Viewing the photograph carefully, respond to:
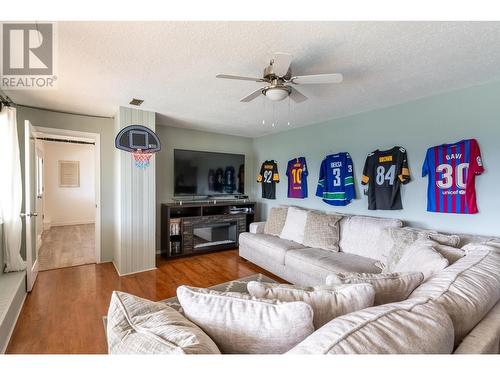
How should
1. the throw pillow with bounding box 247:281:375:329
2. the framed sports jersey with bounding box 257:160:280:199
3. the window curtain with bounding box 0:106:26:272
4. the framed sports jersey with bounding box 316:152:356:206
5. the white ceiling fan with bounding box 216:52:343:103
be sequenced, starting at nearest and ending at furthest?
the throw pillow with bounding box 247:281:375:329
the white ceiling fan with bounding box 216:52:343:103
the window curtain with bounding box 0:106:26:272
the framed sports jersey with bounding box 316:152:356:206
the framed sports jersey with bounding box 257:160:280:199

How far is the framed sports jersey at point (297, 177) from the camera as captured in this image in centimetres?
402

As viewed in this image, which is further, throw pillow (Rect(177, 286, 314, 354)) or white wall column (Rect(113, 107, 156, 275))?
white wall column (Rect(113, 107, 156, 275))

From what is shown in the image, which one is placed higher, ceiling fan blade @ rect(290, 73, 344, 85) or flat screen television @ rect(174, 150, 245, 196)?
ceiling fan blade @ rect(290, 73, 344, 85)

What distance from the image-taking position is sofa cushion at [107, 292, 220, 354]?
2.13ft

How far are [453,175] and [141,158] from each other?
12.1 feet

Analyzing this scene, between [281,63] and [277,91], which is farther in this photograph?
[277,91]

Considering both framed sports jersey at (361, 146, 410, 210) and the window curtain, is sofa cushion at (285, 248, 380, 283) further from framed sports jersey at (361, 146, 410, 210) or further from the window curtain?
the window curtain

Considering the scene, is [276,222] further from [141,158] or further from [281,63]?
[281,63]

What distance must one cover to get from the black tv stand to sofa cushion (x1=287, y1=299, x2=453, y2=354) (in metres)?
3.46

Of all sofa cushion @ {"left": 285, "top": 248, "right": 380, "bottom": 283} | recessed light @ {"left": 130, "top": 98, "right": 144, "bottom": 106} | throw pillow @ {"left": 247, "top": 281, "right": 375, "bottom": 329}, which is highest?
recessed light @ {"left": 130, "top": 98, "right": 144, "bottom": 106}

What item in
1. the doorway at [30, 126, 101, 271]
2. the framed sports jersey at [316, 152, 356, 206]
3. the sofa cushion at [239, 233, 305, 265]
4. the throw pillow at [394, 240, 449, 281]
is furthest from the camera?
the doorway at [30, 126, 101, 271]

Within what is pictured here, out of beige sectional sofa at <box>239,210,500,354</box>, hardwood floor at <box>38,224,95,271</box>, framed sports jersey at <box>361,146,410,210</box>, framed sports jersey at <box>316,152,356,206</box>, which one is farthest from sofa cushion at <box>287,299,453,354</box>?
hardwood floor at <box>38,224,95,271</box>

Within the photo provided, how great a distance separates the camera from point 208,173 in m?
4.37

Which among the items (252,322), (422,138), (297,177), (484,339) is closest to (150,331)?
(252,322)
